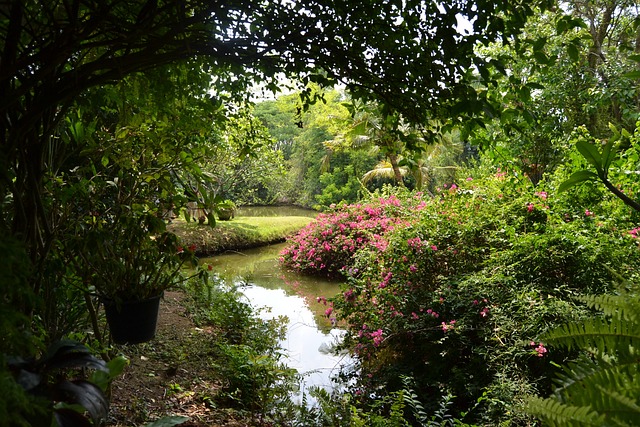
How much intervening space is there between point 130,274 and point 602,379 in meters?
2.21

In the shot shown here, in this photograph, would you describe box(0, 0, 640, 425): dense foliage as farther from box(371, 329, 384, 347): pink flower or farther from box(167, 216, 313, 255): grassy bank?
box(167, 216, 313, 255): grassy bank

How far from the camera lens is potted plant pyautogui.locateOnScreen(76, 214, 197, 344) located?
85.9 inches

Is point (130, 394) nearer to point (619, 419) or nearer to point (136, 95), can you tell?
point (136, 95)

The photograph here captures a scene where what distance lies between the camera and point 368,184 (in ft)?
69.3

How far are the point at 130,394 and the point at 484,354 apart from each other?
2540 millimetres

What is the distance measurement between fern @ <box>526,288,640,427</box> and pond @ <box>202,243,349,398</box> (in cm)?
326

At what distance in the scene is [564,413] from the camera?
0.76 meters

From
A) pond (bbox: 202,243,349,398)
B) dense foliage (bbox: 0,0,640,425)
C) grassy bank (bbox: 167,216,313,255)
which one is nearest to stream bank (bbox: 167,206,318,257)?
grassy bank (bbox: 167,216,313,255)

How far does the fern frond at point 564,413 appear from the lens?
0.72 meters

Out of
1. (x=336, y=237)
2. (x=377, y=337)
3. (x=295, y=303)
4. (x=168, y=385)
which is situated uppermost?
(x=336, y=237)

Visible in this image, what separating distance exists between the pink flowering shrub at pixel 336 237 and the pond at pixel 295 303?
0.33 m

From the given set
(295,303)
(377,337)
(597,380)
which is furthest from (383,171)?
(597,380)

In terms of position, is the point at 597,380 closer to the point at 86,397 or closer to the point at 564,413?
the point at 564,413

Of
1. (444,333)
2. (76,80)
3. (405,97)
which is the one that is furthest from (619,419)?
(444,333)
